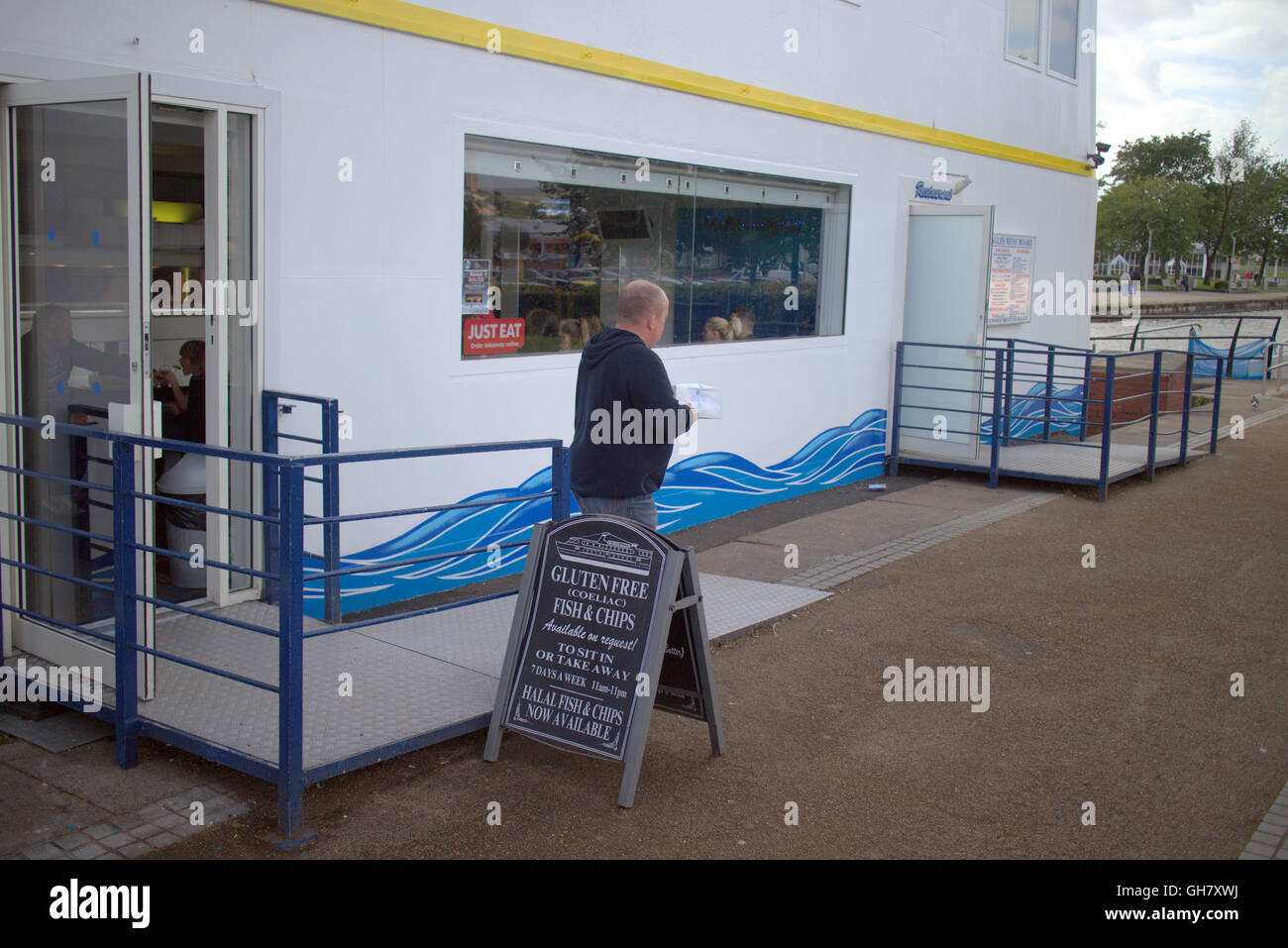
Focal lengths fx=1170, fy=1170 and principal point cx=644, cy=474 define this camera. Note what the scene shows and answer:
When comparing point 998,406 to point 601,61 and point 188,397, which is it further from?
point 188,397

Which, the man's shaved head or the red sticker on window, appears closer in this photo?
the man's shaved head

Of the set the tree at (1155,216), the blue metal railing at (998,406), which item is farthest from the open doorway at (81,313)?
the tree at (1155,216)

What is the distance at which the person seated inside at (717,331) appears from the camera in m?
9.69

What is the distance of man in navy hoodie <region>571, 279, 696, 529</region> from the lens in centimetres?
494

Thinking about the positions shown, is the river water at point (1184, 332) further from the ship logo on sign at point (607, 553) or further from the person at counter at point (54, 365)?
the person at counter at point (54, 365)

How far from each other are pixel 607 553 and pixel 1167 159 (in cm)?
11317

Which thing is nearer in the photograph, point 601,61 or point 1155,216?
point 601,61

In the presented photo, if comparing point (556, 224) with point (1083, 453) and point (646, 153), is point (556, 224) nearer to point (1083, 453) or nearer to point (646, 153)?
point (646, 153)

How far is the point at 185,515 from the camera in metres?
6.52

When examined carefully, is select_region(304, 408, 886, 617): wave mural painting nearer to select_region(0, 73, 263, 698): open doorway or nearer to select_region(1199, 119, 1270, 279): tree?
select_region(0, 73, 263, 698): open doorway

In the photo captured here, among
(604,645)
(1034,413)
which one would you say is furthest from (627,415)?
(1034,413)

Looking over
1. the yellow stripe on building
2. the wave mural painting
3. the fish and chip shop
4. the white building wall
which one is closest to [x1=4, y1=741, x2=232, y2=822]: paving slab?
the fish and chip shop

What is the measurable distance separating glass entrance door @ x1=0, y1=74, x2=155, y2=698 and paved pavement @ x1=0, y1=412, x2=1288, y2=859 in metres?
0.70
